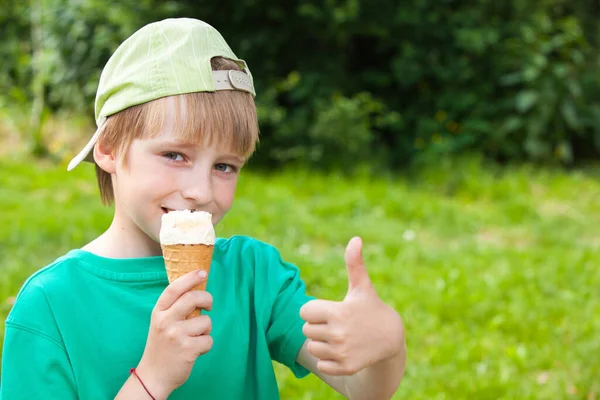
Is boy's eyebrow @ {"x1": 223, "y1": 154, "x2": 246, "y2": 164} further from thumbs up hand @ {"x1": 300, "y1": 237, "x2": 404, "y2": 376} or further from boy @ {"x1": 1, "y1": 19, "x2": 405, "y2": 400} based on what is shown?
thumbs up hand @ {"x1": 300, "y1": 237, "x2": 404, "y2": 376}

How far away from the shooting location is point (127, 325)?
165cm

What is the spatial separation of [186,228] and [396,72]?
6249 millimetres

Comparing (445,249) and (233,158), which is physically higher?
(233,158)

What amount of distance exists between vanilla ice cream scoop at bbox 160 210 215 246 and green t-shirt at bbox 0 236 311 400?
0.20 meters

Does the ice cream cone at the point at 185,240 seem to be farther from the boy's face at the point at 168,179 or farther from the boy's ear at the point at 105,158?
the boy's ear at the point at 105,158

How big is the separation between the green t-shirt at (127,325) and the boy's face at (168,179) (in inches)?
5.4

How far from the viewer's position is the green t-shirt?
1.55 meters

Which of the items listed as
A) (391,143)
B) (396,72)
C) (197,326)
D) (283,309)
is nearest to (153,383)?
(197,326)

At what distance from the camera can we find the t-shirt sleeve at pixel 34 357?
5.01ft

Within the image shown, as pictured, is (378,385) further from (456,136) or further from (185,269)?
(456,136)

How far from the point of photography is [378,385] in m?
1.64

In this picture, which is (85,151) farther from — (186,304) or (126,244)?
(186,304)

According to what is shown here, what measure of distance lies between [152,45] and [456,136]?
19.9 feet

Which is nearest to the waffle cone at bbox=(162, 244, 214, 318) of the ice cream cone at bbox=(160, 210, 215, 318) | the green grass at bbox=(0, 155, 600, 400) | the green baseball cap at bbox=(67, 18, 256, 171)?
the ice cream cone at bbox=(160, 210, 215, 318)
